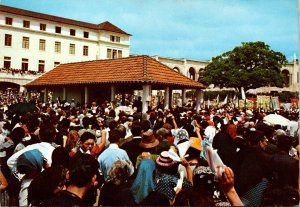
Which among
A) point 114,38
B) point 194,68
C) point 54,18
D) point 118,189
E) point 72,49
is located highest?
point 54,18

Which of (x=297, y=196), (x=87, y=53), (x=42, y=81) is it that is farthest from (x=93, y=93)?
(x=297, y=196)

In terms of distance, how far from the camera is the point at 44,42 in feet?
140

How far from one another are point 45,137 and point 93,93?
2154cm

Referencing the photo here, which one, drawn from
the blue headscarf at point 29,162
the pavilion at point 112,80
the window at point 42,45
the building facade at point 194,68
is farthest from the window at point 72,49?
the blue headscarf at point 29,162

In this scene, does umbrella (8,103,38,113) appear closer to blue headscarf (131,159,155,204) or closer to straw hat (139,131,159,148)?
straw hat (139,131,159,148)

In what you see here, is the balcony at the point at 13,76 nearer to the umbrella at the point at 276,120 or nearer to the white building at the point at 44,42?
the white building at the point at 44,42

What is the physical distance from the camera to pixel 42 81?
94.8 feet

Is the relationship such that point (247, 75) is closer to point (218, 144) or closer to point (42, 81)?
point (42, 81)

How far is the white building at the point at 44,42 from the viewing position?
38.7m

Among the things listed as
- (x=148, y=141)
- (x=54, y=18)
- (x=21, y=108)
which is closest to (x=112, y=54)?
(x=54, y=18)

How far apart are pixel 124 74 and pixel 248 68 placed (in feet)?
91.4

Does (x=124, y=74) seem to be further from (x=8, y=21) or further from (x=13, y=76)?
(x=8, y=21)

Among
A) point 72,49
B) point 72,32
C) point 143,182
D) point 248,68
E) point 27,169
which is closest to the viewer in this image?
point 143,182

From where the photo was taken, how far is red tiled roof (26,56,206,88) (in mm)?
21511
